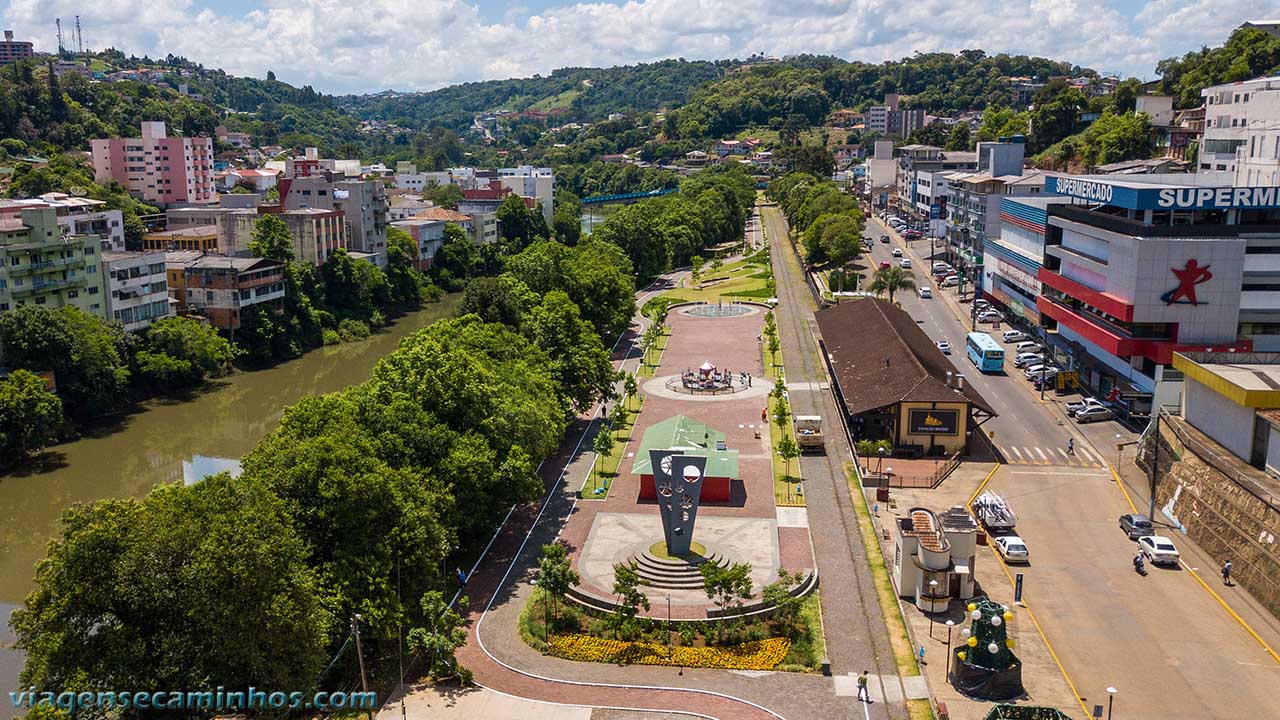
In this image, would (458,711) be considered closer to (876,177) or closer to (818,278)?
(818,278)

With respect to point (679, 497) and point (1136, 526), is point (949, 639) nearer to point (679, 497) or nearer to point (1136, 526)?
point (679, 497)

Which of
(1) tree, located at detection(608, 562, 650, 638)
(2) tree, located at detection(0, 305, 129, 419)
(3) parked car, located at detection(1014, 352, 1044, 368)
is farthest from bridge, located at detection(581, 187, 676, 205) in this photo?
(1) tree, located at detection(608, 562, 650, 638)

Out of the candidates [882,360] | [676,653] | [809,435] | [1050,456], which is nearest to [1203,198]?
[1050,456]

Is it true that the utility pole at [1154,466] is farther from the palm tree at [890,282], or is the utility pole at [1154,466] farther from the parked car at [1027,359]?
the palm tree at [890,282]

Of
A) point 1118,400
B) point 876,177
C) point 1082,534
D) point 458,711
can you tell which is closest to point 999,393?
point 1118,400

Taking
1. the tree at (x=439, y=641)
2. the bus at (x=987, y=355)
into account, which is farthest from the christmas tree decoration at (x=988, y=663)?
the bus at (x=987, y=355)
